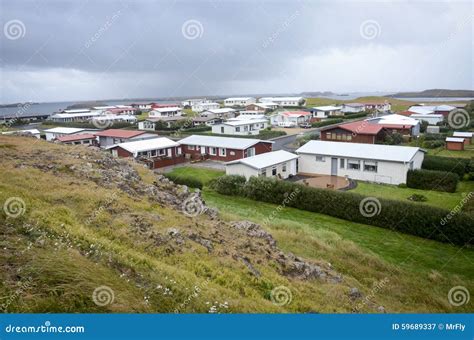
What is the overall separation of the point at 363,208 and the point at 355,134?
1040 inches

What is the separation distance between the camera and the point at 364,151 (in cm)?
3406

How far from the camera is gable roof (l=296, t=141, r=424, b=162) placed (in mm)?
32156

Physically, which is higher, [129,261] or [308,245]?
[129,261]

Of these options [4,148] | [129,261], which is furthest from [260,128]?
[129,261]

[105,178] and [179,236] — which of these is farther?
[105,178]

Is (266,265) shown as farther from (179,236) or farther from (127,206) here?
(127,206)

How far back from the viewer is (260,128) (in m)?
68.1

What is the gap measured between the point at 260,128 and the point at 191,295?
60.5 m

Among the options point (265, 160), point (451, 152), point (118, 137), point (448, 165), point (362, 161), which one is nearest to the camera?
point (265, 160)

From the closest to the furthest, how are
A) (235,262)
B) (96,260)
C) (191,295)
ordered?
(191,295), (96,260), (235,262)

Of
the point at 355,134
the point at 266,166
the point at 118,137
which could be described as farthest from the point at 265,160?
the point at 118,137

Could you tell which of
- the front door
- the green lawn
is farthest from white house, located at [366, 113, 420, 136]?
the front door

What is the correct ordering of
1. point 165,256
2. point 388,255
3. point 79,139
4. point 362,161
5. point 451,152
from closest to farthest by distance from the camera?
point 165,256 < point 388,255 < point 362,161 < point 451,152 < point 79,139

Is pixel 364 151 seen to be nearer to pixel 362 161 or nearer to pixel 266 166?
pixel 362 161
